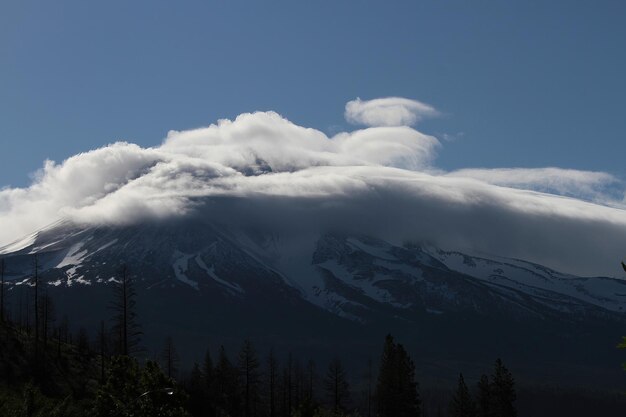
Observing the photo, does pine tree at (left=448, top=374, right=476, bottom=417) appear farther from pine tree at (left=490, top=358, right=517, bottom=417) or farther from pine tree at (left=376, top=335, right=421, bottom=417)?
pine tree at (left=376, top=335, right=421, bottom=417)

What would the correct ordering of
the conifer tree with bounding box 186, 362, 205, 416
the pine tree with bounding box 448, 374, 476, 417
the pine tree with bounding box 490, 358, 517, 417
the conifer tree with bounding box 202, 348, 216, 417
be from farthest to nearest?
1. the pine tree with bounding box 448, 374, 476, 417
2. the pine tree with bounding box 490, 358, 517, 417
3. the conifer tree with bounding box 202, 348, 216, 417
4. the conifer tree with bounding box 186, 362, 205, 416

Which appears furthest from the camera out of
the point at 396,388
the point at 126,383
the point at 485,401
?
the point at 485,401

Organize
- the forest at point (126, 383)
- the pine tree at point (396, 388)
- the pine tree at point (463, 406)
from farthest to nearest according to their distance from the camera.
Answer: the pine tree at point (463, 406) < the pine tree at point (396, 388) < the forest at point (126, 383)

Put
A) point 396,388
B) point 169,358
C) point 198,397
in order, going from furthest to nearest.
Result: point 169,358
point 396,388
point 198,397

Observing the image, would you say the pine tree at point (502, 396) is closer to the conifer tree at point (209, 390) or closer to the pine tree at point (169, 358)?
the conifer tree at point (209, 390)

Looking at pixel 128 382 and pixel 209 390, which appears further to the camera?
pixel 209 390

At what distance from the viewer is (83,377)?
9725cm

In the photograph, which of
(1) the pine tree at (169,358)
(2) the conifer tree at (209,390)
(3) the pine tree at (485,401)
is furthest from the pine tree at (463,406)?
(1) the pine tree at (169,358)

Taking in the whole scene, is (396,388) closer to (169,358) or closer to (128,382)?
(169,358)

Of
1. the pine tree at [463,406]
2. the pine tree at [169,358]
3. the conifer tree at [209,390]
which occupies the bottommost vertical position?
the pine tree at [463,406]

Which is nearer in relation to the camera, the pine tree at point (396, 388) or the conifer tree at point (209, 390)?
the conifer tree at point (209, 390)

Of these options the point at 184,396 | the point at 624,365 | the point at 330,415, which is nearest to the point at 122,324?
the point at 330,415

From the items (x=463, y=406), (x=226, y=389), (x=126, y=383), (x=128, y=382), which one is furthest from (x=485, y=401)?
(x=126, y=383)

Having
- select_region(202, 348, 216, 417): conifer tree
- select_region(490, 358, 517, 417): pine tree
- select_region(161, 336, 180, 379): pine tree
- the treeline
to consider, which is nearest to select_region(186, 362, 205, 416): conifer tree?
the treeline
